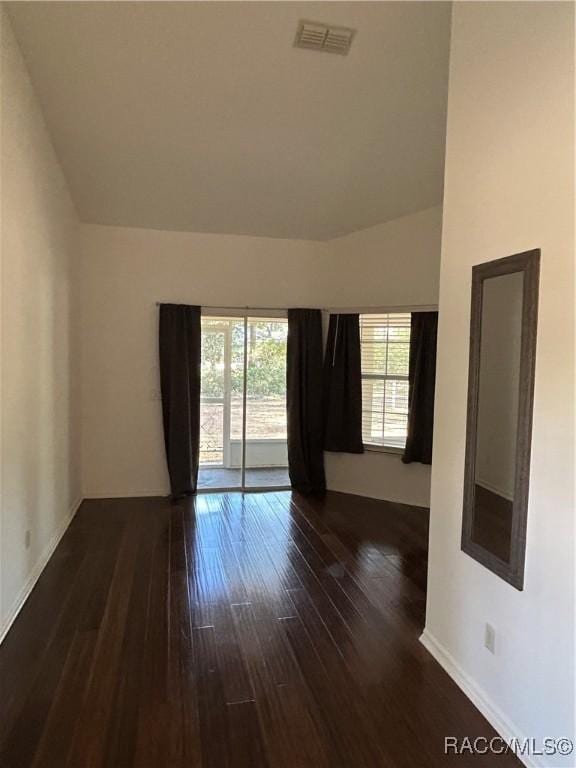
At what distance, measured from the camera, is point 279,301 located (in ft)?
17.9

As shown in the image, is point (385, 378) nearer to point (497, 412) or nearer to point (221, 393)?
point (221, 393)

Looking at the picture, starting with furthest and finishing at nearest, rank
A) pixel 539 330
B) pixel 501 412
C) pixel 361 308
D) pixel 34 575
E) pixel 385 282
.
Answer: pixel 361 308
pixel 385 282
pixel 34 575
pixel 501 412
pixel 539 330

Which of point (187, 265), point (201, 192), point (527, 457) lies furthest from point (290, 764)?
point (187, 265)

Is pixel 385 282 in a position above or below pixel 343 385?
above

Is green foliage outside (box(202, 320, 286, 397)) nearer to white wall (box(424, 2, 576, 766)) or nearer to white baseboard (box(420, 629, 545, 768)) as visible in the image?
white wall (box(424, 2, 576, 766))

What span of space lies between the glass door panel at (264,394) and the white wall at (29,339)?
75.0 inches

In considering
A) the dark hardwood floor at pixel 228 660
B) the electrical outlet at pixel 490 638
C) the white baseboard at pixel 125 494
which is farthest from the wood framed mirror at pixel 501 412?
the white baseboard at pixel 125 494

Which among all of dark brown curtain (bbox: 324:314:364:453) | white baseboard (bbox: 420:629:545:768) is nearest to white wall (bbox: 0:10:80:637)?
white baseboard (bbox: 420:629:545:768)

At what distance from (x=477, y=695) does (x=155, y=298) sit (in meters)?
4.30

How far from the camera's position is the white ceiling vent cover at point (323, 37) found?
2570mm

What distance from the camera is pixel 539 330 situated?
1855 millimetres

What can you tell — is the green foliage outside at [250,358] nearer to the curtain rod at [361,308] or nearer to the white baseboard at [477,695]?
the curtain rod at [361,308]

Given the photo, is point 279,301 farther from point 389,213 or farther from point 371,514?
point 371,514

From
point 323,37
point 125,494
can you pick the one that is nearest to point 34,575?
point 125,494
